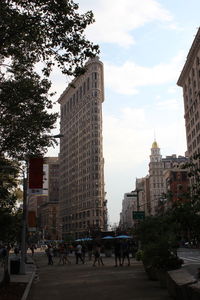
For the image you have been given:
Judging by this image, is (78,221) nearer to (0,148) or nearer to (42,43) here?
(0,148)

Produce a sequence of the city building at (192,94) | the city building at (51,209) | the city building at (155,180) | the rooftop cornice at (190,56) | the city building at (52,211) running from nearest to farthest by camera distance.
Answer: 1. the rooftop cornice at (190,56)
2. the city building at (192,94)
3. the city building at (52,211)
4. the city building at (51,209)
5. the city building at (155,180)

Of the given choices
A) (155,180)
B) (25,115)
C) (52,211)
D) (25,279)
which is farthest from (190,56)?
(52,211)

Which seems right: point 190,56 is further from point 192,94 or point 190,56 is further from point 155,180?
point 155,180

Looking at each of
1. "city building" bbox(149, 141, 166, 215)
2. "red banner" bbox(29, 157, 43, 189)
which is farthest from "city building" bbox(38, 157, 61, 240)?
"red banner" bbox(29, 157, 43, 189)

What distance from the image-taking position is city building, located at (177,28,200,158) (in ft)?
279

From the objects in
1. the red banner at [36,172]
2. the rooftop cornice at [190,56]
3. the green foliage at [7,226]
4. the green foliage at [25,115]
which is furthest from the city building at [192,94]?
the green foliage at [7,226]

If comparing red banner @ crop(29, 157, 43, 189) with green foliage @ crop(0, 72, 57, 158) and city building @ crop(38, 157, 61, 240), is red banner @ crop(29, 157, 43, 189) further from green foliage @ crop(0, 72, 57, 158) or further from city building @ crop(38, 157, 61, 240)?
city building @ crop(38, 157, 61, 240)

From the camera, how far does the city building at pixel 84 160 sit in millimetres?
137625

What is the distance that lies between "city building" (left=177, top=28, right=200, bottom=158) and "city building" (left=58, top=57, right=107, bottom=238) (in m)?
47.0

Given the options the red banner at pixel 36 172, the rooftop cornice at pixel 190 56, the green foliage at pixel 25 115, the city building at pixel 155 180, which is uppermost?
the rooftop cornice at pixel 190 56

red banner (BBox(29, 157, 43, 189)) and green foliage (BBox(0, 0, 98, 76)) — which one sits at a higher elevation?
green foliage (BBox(0, 0, 98, 76))

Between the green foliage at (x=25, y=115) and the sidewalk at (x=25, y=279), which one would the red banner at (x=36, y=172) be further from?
the sidewalk at (x=25, y=279)

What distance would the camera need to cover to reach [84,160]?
146 meters

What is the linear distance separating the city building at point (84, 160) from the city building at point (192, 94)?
4698 cm
